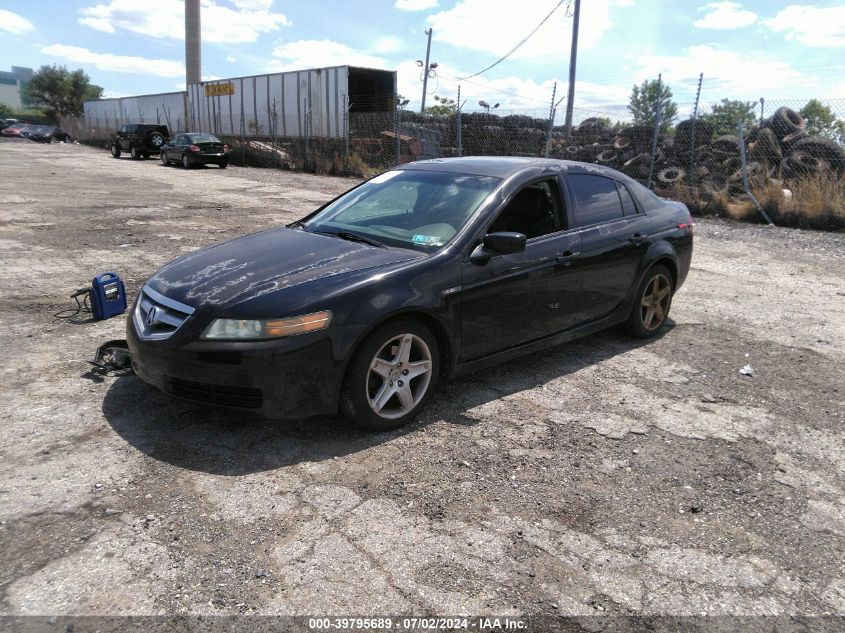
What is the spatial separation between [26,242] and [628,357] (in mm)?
8053

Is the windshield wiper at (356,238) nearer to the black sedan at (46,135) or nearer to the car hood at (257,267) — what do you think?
the car hood at (257,267)

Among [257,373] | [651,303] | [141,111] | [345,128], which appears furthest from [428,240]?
[141,111]

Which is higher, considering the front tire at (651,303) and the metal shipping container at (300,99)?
the metal shipping container at (300,99)

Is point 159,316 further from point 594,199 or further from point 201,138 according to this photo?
point 201,138

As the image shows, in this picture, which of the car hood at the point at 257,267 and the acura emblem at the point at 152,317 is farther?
the acura emblem at the point at 152,317

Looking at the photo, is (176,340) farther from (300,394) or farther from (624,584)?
(624,584)

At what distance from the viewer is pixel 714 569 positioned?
2.63 metres

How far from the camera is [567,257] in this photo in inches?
179

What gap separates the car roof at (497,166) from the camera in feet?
14.9

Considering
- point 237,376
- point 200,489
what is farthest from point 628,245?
point 200,489

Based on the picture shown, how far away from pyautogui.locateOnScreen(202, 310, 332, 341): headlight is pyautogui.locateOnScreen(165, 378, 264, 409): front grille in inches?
10.5

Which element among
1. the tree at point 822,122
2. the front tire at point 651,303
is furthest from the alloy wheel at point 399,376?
the tree at point 822,122

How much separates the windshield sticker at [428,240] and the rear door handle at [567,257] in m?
0.98

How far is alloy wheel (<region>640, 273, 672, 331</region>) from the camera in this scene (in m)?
5.46
